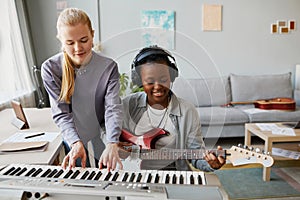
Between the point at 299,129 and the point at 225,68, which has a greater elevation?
the point at 225,68

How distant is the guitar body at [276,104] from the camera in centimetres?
334

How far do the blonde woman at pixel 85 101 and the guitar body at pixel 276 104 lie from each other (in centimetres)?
267

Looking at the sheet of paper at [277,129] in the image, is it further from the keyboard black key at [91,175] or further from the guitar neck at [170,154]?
the keyboard black key at [91,175]

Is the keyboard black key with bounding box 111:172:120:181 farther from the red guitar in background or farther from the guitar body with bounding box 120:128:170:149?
the red guitar in background

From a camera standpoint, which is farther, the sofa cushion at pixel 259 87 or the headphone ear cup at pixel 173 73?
the sofa cushion at pixel 259 87

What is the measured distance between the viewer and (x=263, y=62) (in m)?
4.17

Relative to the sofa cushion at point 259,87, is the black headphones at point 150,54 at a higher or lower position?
higher

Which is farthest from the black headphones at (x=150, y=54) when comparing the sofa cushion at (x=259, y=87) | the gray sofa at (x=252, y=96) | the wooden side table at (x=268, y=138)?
the sofa cushion at (x=259, y=87)

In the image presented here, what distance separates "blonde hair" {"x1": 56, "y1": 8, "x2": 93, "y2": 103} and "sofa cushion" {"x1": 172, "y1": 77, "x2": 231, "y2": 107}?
1.22 feet

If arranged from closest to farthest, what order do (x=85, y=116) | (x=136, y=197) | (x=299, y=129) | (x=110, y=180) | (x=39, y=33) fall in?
(x=136, y=197) → (x=110, y=180) → (x=85, y=116) → (x=299, y=129) → (x=39, y=33)

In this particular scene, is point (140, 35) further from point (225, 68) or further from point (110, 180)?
point (225, 68)

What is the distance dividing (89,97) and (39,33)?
3.05m

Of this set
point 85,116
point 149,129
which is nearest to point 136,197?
point 149,129

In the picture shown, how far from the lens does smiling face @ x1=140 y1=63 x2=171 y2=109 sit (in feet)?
3.28
